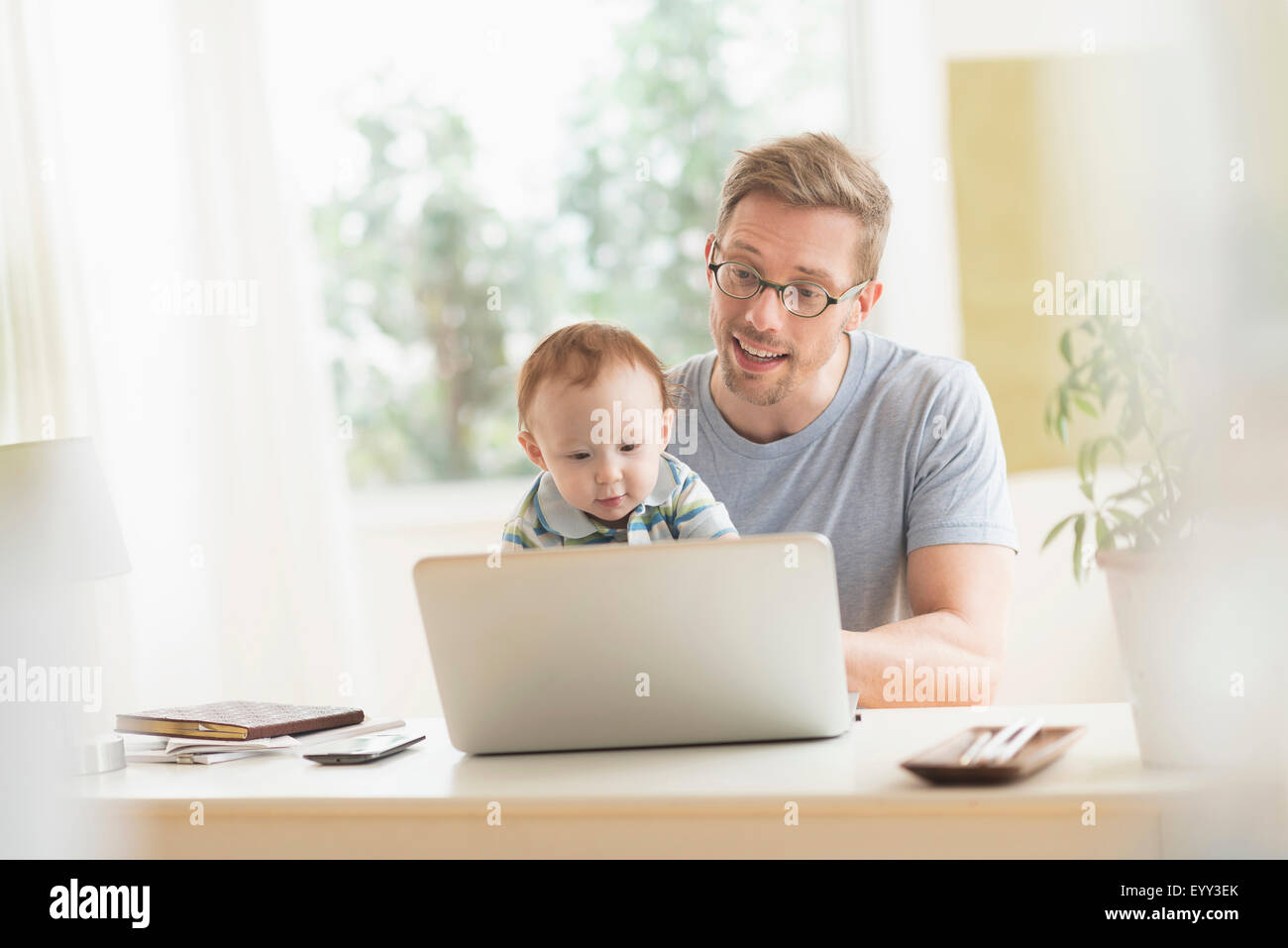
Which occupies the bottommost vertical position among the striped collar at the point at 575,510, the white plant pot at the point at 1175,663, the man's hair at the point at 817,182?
the white plant pot at the point at 1175,663

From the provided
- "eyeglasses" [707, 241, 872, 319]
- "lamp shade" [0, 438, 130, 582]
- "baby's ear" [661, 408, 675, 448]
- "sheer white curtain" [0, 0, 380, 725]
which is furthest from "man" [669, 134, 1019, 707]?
"sheer white curtain" [0, 0, 380, 725]

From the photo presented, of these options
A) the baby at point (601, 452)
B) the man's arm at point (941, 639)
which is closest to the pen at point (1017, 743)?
the man's arm at point (941, 639)

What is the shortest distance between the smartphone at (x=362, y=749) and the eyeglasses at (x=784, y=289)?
39.1 inches

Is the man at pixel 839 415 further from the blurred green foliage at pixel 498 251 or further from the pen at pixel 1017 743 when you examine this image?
the blurred green foliage at pixel 498 251

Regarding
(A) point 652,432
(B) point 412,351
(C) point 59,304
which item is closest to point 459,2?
(B) point 412,351

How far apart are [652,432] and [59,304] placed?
213 centimetres

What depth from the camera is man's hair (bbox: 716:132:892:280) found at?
2059mm

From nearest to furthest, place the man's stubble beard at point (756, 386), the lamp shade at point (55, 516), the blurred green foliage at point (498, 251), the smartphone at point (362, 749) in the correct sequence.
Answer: the smartphone at point (362, 749)
the lamp shade at point (55, 516)
the man's stubble beard at point (756, 386)
the blurred green foliage at point (498, 251)

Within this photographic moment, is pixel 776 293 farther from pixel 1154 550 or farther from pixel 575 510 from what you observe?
pixel 1154 550

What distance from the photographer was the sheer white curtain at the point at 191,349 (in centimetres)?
320

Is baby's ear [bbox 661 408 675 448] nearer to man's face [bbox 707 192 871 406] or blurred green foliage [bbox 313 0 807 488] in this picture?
man's face [bbox 707 192 871 406]

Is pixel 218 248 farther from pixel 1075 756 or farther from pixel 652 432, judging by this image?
pixel 1075 756

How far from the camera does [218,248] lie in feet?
11.5

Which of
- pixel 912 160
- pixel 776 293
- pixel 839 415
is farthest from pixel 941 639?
Result: pixel 912 160
